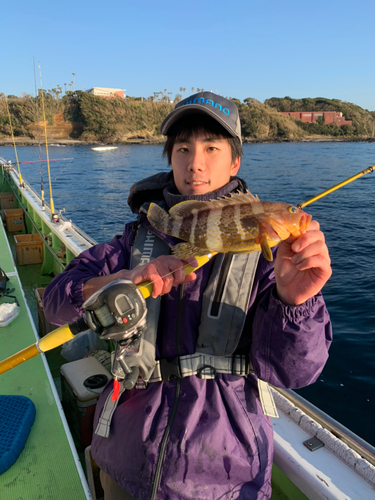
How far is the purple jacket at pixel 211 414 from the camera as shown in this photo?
1.69 meters

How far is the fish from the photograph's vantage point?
158 cm

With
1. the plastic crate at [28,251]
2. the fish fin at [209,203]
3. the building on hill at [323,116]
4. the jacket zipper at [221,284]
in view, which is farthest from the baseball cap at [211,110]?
the building on hill at [323,116]

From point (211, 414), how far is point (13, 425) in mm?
1727

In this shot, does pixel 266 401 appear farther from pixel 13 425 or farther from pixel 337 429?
pixel 13 425

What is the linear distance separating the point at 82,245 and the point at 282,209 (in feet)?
14.1

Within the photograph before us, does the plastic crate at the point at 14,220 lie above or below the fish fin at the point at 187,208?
below

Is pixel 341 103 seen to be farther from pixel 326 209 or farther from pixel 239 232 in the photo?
pixel 239 232

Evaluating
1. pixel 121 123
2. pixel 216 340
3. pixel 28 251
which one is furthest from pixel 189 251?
pixel 121 123

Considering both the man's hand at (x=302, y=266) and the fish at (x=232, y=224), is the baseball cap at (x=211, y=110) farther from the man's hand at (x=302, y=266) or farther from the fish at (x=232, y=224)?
the man's hand at (x=302, y=266)

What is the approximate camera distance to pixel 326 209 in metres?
17.3

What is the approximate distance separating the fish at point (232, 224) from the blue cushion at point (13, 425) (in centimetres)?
190

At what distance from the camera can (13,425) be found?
2.59 meters

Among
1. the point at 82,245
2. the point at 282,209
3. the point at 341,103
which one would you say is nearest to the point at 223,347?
the point at 282,209

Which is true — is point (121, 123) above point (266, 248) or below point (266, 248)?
above
